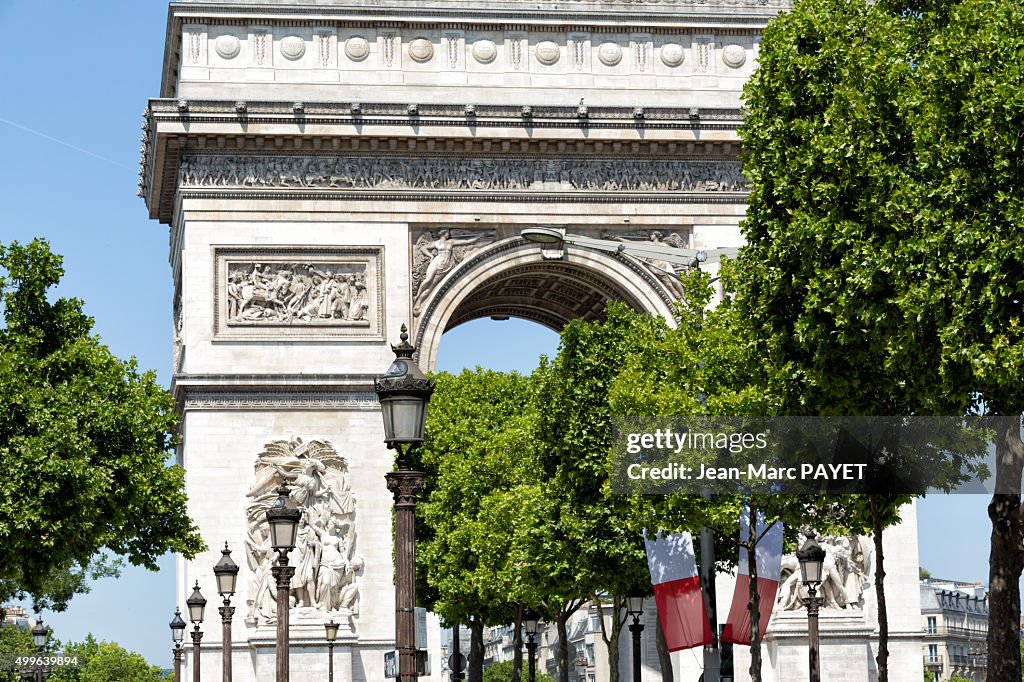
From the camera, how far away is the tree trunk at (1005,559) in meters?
23.8

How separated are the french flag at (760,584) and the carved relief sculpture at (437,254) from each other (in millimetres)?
16603

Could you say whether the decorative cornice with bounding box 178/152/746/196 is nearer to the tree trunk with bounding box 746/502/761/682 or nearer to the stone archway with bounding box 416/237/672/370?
the stone archway with bounding box 416/237/672/370

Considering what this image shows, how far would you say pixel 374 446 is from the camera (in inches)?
1934

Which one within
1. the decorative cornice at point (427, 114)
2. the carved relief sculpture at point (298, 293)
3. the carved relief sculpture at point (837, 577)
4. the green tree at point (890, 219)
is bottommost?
the carved relief sculpture at point (837, 577)

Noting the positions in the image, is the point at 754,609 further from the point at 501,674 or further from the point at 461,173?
the point at 501,674

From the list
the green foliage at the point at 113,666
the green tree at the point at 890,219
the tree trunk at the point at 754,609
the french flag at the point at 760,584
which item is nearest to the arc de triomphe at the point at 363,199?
the french flag at the point at 760,584

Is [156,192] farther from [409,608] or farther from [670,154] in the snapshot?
[409,608]

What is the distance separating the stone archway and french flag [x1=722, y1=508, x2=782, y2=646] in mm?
15913

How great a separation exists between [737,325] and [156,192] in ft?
88.3

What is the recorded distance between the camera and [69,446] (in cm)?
3356

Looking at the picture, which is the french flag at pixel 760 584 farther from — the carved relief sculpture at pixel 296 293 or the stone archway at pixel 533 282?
the carved relief sculpture at pixel 296 293

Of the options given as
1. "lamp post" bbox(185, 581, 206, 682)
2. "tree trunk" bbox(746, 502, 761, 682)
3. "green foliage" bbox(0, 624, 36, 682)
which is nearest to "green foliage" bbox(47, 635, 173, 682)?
"green foliage" bbox(0, 624, 36, 682)

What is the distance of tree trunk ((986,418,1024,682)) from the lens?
23.8m

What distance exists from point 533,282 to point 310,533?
1063cm
